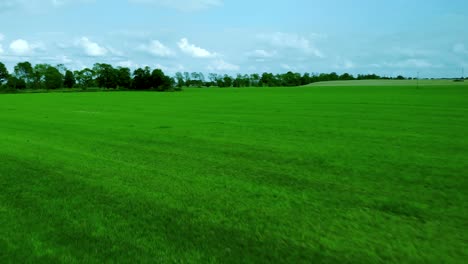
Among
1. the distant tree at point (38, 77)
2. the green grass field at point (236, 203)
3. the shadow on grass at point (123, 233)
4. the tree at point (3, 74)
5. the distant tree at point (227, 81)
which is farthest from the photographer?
the distant tree at point (227, 81)

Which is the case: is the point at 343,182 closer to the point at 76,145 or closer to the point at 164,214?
the point at 164,214

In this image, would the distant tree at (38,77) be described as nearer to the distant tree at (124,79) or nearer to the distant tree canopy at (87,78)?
the distant tree canopy at (87,78)

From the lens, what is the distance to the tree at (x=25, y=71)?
11675cm

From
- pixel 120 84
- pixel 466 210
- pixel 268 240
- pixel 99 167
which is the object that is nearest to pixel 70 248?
pixel 268 240

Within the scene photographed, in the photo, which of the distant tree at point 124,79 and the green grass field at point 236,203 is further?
the distant tree at point 124,79

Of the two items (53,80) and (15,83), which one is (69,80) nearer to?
(53,80)

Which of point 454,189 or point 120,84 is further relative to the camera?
point 120,84

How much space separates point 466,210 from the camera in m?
4.93

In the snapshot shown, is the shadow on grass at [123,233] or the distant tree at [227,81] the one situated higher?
the distant tree at [227,81]

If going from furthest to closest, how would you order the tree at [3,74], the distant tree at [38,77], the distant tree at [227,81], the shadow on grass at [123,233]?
1. the distant tree at [227,81]
2. the distant tree at [38,77]
3. the tree at [3,74]
4. the shadow on grass at [123,233]

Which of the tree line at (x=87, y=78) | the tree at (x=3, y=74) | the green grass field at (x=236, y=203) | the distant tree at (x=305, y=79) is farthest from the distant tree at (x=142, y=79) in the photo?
the green grass field at (x=236, y=203)

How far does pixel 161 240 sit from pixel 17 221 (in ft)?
7.24

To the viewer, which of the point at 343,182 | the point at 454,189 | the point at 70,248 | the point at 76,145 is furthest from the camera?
the point at 76,145

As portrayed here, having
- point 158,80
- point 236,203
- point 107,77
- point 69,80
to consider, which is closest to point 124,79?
point 107,77
